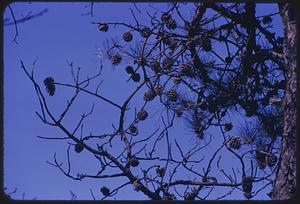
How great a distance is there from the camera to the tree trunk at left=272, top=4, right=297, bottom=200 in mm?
1047

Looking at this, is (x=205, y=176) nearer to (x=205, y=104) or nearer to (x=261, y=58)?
(x=205, y=104)

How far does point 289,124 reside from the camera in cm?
110

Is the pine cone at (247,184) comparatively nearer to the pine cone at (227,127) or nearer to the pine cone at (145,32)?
the pine cone at (227,127)

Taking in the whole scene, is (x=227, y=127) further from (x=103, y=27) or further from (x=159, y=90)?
Result: (x=103, y=27)

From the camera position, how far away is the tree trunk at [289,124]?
3.43ft

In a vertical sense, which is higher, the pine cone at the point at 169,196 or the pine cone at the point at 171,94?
the pine cone at the point at 171,94

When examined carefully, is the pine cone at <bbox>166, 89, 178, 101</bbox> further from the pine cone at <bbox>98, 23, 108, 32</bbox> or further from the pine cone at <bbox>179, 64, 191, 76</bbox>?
the pine cone at <bbox>98, 23, 108, 32</bbox>

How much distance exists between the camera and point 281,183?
3.50 ft

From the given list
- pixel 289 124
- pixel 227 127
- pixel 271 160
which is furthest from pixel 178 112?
pixel 289 124

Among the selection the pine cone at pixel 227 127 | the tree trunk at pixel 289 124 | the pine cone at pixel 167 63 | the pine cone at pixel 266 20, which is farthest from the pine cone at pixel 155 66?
the tree trunk at pixel 289 124

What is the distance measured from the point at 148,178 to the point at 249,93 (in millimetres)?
414

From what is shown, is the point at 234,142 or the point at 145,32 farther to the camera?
the point at 145,32

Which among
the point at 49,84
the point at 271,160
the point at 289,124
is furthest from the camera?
the point at 49,84

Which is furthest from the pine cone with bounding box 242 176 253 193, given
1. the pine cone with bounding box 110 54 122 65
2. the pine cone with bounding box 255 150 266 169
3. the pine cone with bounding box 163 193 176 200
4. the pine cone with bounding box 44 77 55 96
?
the pine cone with bounding box 44 77 55 96
